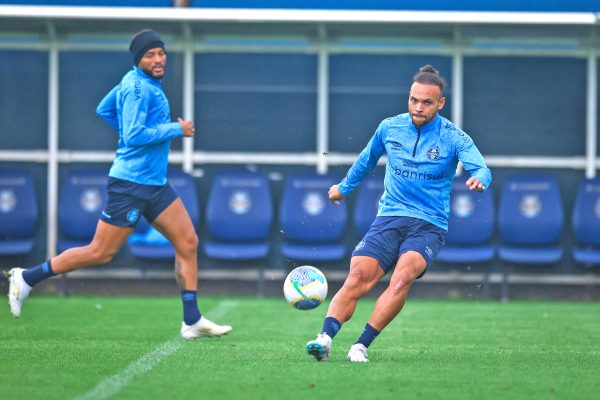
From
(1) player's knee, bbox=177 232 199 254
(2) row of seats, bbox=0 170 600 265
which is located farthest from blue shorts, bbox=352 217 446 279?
(2) row of seats, bbox=0 170 600 265

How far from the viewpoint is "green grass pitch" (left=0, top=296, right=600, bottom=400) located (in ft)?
22.2

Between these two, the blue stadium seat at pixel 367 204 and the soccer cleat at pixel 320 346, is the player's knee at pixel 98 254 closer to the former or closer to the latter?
the soccer cleat at pixel 320 346

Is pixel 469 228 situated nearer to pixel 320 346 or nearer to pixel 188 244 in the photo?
pixel 188 244

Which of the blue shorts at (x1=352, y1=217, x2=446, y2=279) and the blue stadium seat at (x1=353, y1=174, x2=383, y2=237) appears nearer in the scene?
the blue shorts at (x1=352, y1=217, x2=446, y2=279)

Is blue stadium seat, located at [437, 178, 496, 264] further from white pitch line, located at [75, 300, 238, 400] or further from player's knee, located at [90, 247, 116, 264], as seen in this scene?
player's knee, located at [90, 247, 116, 264]

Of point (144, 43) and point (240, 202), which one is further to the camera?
point (240, 202)

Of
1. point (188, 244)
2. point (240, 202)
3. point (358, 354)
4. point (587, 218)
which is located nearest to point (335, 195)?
point (358, 354)

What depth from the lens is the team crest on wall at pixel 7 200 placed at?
15.1 m

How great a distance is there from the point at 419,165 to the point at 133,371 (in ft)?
7.53

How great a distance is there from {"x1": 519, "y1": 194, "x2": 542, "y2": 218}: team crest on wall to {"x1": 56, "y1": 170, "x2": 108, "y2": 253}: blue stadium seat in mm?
5057

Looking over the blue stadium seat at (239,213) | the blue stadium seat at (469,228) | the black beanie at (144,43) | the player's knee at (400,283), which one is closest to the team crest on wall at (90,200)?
the blue stadium seat at (239,213)

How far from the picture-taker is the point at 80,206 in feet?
49.6

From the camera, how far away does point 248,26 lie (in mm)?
15133

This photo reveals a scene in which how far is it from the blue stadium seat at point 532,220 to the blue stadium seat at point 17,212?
5.65m
